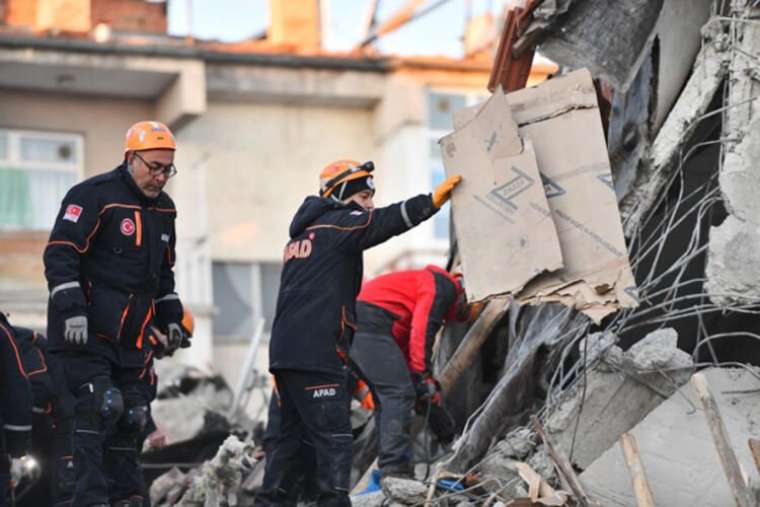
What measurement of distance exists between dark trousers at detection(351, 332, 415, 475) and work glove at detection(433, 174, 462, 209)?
191 centimetres

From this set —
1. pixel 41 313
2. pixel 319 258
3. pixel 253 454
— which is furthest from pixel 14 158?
pixel 319 258

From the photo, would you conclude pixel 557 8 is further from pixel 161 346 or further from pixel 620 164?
pixel 161 346

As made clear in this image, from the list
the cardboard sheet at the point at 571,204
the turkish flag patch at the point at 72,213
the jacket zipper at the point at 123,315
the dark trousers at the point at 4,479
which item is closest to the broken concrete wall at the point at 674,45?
the cardboard sheet at the point at 571,204

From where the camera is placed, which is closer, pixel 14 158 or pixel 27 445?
pixel 27 445

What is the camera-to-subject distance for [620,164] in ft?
32.4

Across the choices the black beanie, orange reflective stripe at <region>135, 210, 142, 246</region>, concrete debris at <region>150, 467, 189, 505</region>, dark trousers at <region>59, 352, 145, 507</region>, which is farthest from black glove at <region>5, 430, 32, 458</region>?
the black beanie

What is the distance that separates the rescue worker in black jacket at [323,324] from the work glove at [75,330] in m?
1.02

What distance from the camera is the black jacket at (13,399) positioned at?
883 cm

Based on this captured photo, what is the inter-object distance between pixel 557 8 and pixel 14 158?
17.2 meters

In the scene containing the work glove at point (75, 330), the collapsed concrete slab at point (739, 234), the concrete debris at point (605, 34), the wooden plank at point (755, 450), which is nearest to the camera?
the wooden plank at point (755, 450)

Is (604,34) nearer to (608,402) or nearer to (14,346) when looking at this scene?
(608,402)

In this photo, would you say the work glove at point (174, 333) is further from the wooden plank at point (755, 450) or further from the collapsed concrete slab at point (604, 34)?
the wooden plank at point (755, 450)

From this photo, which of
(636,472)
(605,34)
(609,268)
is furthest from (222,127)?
(636,472)

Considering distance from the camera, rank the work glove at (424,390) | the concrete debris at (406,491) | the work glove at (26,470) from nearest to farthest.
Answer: the concrete debris at (406,491), the work glove at (424,390), the work glove at (26,470)
